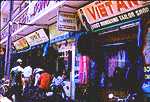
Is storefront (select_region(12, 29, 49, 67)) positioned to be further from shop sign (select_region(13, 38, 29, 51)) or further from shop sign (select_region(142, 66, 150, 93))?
shop sign (select_region(142, 66, 150, 93))

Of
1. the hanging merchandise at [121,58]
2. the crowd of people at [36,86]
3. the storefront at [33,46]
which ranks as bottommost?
the crowd of people at [36,86]

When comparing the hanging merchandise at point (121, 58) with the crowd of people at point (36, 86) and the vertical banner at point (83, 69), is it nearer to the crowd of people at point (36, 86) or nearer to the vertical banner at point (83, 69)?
the vertical banner at point (83, 69)

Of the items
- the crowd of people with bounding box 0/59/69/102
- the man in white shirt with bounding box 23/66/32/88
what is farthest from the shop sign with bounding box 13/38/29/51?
the man in white shirt with bounding box 23/66/32/88

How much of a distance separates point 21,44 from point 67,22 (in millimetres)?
11197

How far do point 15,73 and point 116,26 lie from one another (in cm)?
575

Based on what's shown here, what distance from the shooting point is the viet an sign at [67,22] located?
39.5 feet

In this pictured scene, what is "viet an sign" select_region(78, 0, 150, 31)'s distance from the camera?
364 inches

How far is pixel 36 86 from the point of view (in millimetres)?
13625

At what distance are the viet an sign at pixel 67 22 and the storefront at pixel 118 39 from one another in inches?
16.5

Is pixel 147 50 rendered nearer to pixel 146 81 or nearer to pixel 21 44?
pixel 146 81

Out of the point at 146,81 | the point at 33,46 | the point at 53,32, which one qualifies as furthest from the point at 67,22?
the point at 33,46

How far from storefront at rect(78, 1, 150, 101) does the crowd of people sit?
4.82 feet

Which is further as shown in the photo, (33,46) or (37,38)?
(33,46)

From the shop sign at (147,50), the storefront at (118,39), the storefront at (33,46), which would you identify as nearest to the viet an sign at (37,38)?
the storefront at (33,46)
